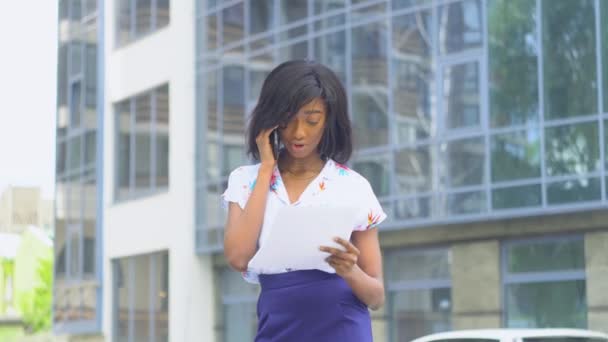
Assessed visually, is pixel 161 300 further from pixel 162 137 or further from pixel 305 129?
pixel 305 129

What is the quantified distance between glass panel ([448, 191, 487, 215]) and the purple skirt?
16.1 meters

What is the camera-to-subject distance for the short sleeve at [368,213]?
9.98ft

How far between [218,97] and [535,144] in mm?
8397

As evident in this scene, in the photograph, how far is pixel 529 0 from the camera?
1866 cm

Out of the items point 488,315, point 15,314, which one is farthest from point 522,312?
point 15,314

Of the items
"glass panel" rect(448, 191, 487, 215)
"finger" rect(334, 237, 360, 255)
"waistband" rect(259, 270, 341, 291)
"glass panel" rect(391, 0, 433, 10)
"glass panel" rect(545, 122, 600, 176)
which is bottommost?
"waistband" rect(259, 270, 341, 291)

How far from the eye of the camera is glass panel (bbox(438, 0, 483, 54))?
1920 cm

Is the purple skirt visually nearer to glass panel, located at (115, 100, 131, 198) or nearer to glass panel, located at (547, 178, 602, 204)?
glass panel, located at (547, 178, 602, 204)

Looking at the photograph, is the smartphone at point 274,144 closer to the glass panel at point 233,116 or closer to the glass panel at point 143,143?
the glass panel at point 233,116

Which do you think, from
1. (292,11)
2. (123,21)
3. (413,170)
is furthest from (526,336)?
(123,21)

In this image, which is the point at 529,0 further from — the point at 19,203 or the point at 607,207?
the point at 19,203

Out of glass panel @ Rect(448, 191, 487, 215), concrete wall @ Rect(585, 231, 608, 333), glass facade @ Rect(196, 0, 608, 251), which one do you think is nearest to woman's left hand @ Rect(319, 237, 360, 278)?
glass facade @ Rect(196, 0, 608, 251)

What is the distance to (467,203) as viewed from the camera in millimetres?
19203

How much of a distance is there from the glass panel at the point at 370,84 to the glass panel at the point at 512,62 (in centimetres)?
227
